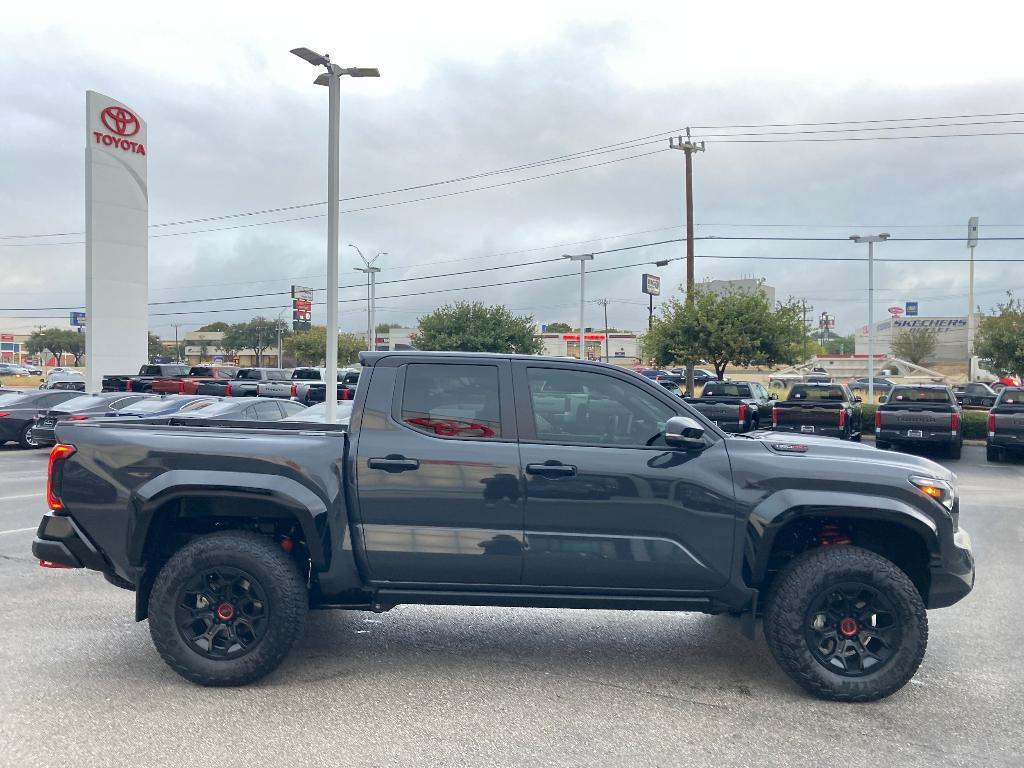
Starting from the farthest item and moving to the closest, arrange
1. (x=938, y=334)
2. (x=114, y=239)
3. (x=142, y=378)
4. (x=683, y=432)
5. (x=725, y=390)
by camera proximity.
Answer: (x=938, y=334) < (x=114, y=239) < (x=142, y=378) < (x=725, y=390) < (x=683, y=432)

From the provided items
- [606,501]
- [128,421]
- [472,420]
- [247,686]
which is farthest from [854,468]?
[128,421]

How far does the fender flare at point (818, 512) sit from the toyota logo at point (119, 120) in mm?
36386

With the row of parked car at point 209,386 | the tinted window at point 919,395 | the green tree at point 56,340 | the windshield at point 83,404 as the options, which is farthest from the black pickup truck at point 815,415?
the green tree at point 56,340

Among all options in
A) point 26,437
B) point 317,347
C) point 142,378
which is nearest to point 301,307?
point 317,347

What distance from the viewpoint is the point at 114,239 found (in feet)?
113

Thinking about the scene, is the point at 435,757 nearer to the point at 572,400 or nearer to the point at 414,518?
the point at 414,518

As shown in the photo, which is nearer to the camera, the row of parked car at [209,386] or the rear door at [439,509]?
the rear door at [439,509]

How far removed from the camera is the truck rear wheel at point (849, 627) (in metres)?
4.75

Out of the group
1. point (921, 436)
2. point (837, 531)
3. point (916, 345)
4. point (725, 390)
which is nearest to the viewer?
point (837, 531)

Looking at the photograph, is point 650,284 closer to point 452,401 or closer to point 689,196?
point 689,196

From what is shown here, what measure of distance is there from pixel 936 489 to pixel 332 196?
15293 mm

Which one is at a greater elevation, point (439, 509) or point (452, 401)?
point (452, 401)

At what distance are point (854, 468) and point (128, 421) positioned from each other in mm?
4277

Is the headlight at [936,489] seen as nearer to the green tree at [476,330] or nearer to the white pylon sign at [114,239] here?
the white pylon sign at [114,239]
